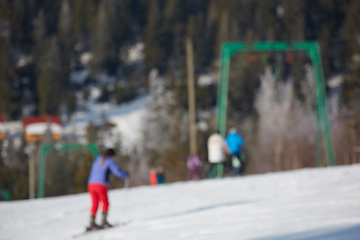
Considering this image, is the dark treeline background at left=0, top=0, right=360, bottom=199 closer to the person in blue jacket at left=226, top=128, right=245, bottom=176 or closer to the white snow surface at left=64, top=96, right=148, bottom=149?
the white snow surface at left=64, top=96, right=148, bottom=149

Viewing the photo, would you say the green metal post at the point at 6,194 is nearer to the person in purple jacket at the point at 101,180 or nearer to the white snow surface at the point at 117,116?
the white snow surface at the point at 117,116

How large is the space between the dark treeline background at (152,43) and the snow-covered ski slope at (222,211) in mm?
45259

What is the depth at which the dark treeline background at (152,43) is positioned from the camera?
77250mm

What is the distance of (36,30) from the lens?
363 ft

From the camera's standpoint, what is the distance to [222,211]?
1092 cm

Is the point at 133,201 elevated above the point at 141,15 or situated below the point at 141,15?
below

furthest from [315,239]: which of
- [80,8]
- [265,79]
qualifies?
[80,8]

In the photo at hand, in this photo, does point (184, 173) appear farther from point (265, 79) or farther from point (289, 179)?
point (289, 179)

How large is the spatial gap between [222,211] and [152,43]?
303 feet

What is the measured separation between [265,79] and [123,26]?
61303mm

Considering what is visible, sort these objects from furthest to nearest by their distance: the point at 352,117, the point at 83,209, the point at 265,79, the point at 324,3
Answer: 1. the point at 324,3
2. the point at 265,79
3. the point at 352,117
4. the point at 83,209

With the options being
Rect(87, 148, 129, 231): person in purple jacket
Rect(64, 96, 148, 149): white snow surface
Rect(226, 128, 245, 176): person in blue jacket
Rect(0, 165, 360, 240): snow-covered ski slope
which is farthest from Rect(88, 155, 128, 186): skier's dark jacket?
Rect(64, 96, 148, 149): white snow surface

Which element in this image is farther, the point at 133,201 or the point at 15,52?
the point at 15,52

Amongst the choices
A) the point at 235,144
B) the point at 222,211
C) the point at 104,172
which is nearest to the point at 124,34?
the point at 235,144
